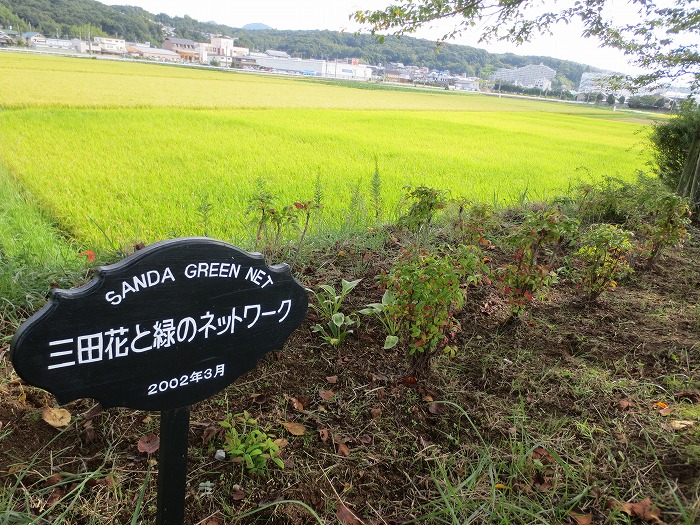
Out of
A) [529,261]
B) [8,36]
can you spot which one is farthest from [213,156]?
[8,36]

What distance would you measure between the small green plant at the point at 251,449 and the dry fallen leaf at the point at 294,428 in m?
0.13

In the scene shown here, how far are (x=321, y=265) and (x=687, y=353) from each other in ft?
7.77

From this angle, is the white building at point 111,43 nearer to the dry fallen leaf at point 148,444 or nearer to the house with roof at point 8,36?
the house with roof at point 8,36

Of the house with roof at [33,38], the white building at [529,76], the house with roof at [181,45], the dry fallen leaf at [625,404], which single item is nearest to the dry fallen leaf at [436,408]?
the dry fallen leaf at [625,404]

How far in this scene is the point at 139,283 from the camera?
1152 millimetres

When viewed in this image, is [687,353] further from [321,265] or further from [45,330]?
[45,330]

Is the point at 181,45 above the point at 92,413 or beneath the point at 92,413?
above

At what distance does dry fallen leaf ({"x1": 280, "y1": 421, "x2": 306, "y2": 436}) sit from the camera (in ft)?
6.62

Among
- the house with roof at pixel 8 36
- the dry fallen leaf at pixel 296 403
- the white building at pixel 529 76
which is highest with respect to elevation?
the white building at pixel 529 76

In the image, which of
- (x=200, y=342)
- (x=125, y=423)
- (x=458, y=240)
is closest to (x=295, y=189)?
(x=458, y=240)

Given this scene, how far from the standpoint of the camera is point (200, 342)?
4.34ft

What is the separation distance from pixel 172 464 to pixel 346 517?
2.22 feet

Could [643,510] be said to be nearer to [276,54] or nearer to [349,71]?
[276,54]

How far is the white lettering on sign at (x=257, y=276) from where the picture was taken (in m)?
1.36
